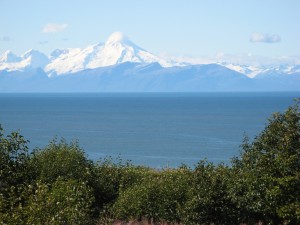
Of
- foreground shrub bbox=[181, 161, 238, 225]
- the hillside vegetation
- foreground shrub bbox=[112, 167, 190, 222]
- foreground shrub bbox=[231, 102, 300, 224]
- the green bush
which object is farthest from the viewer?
the green bush

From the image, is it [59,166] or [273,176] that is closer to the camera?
[273,176]

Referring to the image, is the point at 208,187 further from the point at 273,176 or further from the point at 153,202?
the point at 273,176

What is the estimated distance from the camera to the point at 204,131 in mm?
193125

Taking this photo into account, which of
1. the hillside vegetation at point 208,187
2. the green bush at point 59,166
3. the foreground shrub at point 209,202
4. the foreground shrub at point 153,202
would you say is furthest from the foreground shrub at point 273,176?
the green bush at point 59,166

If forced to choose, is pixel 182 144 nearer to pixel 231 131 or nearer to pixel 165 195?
pixel 231 131

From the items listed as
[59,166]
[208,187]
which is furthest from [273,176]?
[59,166]

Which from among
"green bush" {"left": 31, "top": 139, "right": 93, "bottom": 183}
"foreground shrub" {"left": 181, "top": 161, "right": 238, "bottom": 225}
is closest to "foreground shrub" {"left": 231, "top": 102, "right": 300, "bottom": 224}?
"foreground shrub" {"left": 181, "top": 161, "right": 238, "bottom": 225}

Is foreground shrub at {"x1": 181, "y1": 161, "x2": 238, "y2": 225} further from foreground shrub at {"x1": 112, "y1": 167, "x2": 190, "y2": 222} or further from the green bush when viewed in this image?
the green bush

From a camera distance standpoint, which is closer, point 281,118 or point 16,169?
point 281,118

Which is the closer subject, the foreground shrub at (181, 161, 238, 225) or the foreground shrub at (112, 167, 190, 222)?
the foreground shrub at (181, 161, 238, 225)

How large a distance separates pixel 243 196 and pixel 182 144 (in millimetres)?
121596

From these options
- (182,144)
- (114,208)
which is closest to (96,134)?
(182,144)

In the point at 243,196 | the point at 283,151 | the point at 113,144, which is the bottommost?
the point at 113,144

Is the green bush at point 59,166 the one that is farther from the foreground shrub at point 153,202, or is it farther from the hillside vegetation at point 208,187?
the foreground shrub at point 153,202
